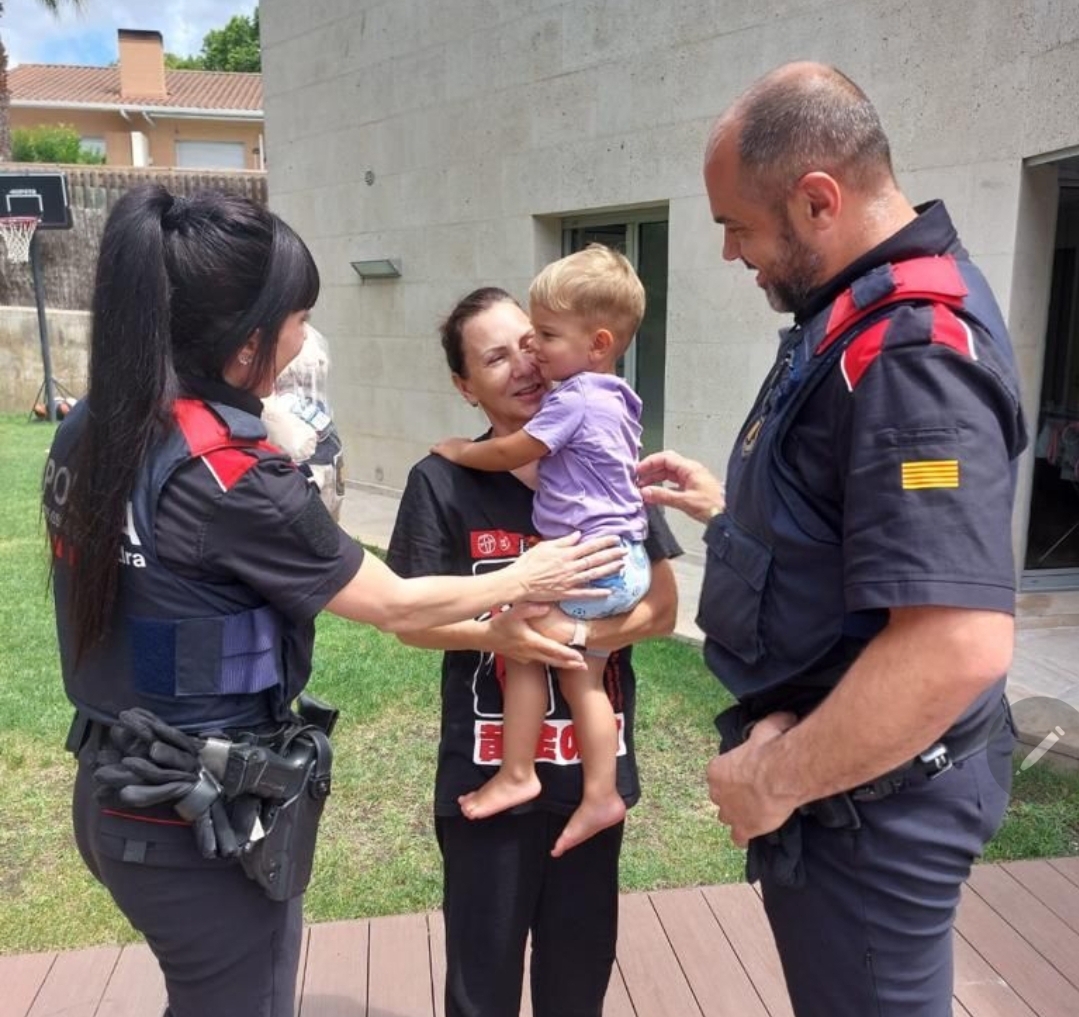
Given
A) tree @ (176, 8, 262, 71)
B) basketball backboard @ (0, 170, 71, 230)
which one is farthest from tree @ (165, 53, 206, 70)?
basketball backboard @ (0, 170, 71, 230)

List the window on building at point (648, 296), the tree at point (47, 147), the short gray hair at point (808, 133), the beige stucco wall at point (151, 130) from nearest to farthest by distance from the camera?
the short gray hair at point (808, 133) < the window on building at point (648, 296) < the tree at point (47, 147) < the beige stucco wall at point (151, 130)

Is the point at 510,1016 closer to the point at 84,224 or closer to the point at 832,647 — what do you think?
the point at 832,647

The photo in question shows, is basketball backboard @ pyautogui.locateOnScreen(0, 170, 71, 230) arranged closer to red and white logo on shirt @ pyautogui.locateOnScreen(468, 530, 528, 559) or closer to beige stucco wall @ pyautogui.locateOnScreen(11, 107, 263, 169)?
red and white logo on shirt @ pyautogui.locateOnScreen(468, 530, 528, 559)

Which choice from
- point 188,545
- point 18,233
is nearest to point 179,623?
point 188,545

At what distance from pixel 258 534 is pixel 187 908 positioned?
0.63 meters

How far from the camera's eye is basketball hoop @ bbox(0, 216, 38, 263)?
1506cm

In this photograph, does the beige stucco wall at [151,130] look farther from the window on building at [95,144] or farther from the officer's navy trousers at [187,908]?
the officer's navy trousers at [187,908]

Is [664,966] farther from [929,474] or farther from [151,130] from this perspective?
[151,130]

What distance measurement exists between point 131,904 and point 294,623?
53 cm

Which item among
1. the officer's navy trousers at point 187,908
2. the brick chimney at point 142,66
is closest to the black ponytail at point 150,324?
the officer's navy trousers at point 187,908

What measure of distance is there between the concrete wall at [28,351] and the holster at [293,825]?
15936 mm

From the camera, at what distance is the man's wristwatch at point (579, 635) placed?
191 centimetres

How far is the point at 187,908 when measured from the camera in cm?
159

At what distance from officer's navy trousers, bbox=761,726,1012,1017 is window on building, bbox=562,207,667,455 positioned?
5.52m
